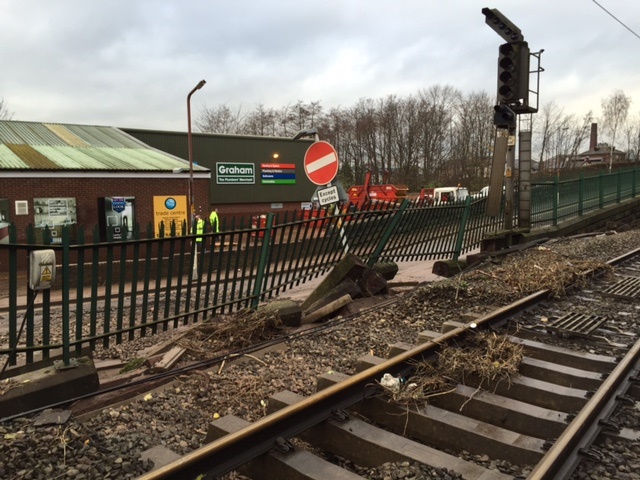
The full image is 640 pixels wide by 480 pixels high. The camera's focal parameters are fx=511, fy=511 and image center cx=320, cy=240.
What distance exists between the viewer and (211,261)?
6504 mm

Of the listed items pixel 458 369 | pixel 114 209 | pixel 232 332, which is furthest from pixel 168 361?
pixel 114 209

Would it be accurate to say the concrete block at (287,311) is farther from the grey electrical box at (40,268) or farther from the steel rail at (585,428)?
the steel rail at (585,428)

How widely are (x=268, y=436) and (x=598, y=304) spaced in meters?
5.03

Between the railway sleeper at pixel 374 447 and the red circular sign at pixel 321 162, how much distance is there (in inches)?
195

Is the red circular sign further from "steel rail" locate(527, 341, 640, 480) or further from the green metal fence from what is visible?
"steel rail" locate(527, 341, 640, 480)

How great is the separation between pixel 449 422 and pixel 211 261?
3926 mm

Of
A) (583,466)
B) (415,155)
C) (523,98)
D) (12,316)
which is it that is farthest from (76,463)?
(415,155)

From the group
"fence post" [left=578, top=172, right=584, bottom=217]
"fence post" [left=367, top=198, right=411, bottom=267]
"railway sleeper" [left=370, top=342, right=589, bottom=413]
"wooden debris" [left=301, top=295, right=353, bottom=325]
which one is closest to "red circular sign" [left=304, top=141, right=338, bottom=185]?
"fence post" [left=367, top=198, right=411, bottom=267]

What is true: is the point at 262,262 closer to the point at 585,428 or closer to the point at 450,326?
the point at 450,326

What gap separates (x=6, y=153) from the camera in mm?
20500

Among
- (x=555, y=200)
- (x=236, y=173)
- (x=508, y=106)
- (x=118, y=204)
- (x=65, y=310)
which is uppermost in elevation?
(x=508, y=106)

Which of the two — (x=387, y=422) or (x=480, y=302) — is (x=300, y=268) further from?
(x=387, y=422)

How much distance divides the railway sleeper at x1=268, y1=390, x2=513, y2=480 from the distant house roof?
Answer: 19.6 m

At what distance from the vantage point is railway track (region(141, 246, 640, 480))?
9.44 feet
